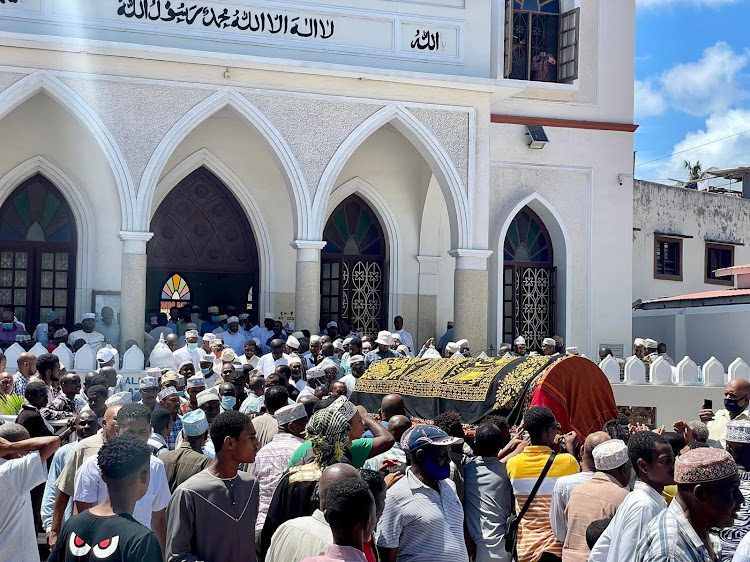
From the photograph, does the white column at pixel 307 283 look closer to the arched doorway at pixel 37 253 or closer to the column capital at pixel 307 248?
the column capital at pixel 307 248

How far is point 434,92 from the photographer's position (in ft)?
50.8

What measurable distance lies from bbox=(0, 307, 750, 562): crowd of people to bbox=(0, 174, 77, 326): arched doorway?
9.42 m

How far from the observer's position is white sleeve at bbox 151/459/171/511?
4801 mm

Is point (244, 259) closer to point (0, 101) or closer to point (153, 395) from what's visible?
point (0, 101)

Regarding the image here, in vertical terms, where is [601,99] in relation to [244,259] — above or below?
above

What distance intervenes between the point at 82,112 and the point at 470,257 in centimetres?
582

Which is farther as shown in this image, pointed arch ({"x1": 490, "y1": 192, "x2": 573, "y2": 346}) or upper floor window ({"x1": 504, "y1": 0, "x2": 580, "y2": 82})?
upper floor window ({"x1": 504, "y1": 0, "x2": 580, "y2": 82})

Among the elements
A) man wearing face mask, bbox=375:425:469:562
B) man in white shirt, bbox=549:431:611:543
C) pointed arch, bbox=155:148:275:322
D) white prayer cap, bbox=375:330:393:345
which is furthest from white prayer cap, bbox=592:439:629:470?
pointed arch, bbox=155:148:275:322

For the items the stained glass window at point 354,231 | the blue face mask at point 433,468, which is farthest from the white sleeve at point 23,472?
the stained glass window at point 354,231

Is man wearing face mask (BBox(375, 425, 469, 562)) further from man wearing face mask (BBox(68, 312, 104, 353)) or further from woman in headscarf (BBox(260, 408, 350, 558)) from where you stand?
man wearing face mask (BBox(68, 312, 104, 353))

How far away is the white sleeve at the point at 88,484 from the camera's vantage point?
488 cm

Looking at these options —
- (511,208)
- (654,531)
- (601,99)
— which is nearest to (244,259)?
(511,208)

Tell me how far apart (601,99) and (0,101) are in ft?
32.0

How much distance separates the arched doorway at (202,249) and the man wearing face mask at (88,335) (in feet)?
8.72
